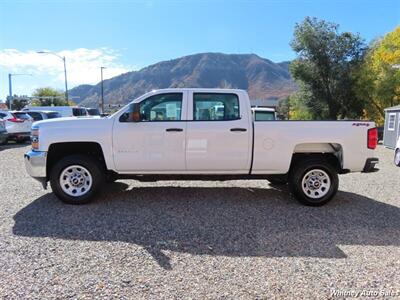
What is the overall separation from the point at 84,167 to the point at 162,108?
166 cm

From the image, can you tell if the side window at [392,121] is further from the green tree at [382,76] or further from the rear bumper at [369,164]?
the rear bumper at [369,164]

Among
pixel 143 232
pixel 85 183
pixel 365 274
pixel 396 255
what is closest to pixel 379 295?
pixel 365 274

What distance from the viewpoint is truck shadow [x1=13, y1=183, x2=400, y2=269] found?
445 centimetres

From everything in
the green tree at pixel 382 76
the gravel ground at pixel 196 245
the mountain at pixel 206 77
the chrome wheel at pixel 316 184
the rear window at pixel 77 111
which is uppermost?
the mountain at pixel 206 77

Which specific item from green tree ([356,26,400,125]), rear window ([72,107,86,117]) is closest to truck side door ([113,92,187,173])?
rear window ([72,107,86,117])

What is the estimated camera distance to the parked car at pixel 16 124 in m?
17.0

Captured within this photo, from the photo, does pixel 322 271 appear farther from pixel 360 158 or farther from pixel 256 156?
pixel 360 158

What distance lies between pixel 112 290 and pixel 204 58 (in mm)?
169230

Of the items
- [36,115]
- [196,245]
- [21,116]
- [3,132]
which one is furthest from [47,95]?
[196,245]

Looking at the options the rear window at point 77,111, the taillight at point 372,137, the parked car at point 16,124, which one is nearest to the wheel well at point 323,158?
the taillight at point 372,137

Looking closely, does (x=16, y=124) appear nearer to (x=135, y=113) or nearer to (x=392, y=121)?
(x=135, y=113)

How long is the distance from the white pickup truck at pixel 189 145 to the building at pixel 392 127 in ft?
47.9

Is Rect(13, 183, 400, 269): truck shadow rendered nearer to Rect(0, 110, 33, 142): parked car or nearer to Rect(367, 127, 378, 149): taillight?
Rect(367, 127, 378, 149): taillight

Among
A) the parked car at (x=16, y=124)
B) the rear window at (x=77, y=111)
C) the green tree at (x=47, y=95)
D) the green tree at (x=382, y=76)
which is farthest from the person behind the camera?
the green tree at (x=47, y=95)
